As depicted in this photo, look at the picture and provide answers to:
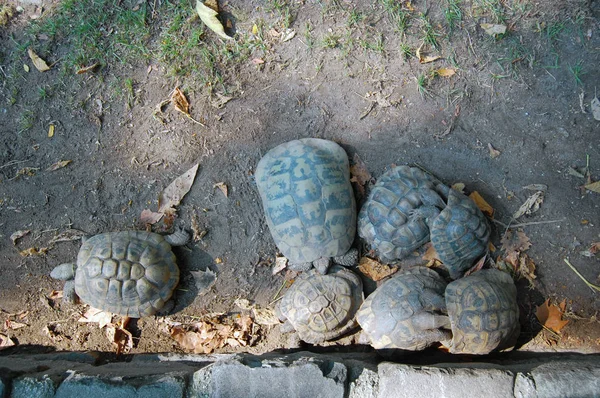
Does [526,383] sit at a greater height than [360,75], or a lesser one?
lesser

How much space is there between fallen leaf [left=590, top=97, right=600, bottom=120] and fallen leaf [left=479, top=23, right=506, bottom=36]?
3.66ft

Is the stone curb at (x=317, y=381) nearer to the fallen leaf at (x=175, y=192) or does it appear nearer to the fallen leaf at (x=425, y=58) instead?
the fallen leaf at (x=175, y=192)

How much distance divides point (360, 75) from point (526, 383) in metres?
3.11

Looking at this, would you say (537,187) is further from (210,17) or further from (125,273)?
(125,273)

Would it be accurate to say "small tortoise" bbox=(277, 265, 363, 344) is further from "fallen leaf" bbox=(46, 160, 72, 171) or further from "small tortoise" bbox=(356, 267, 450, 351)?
"fallen leaf" bbox=(46, 160, 72, 171)

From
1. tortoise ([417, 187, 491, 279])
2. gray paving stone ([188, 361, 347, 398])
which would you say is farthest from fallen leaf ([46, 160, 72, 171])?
tortoise ([417, 187, 491, 279])

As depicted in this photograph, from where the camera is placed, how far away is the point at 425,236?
406cm

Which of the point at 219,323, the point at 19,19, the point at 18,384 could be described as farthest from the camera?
the point at 19,19

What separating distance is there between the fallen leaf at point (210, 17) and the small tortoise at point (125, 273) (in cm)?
221

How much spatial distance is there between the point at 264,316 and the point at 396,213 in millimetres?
1648

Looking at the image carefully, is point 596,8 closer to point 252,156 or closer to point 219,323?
point 252,156

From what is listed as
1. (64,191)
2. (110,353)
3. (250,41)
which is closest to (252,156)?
(250,41)

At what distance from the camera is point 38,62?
15.3 feet

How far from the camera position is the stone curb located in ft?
10.6
